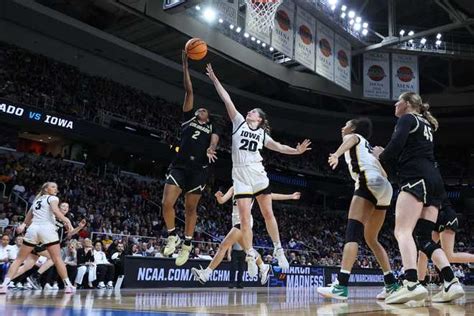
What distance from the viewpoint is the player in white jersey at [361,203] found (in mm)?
5637

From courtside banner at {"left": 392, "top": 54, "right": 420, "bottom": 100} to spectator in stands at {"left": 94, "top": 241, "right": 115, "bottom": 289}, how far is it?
1553cm

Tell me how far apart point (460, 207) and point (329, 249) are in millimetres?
16715

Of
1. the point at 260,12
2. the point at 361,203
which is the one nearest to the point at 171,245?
the point at 361,203

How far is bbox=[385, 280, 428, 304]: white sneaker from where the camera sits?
193 inches

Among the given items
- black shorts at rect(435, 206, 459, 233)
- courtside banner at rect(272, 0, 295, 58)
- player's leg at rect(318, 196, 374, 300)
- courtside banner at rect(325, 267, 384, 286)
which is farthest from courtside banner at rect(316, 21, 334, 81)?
player's leg at rect(318, 196, 374, 300)

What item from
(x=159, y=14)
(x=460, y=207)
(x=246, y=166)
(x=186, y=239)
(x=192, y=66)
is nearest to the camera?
(x=246, y=166)

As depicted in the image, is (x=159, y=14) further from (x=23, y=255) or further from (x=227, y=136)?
(x=23, y=255)

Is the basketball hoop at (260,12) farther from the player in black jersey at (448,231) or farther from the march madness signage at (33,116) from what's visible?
the player in black jersey at (448,231)

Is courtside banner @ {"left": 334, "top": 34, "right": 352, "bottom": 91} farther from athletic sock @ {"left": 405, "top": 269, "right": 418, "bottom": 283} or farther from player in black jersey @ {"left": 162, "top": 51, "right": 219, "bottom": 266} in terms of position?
athletic sock @ {"left": 405, "top": 269, "right": 418, "bottom": 283}

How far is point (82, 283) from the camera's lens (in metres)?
12.4

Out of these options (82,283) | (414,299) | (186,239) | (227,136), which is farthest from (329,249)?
(414,299)

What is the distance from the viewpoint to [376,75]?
78.1 ft

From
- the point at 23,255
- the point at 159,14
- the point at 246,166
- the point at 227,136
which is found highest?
the point at 159,14

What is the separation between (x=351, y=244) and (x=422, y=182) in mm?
1104
